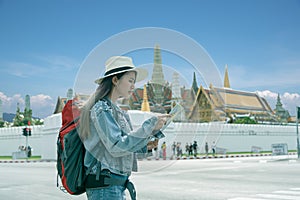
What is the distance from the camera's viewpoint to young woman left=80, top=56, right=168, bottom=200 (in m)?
2.13

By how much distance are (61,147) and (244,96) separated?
71.1m

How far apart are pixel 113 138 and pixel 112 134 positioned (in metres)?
0.02

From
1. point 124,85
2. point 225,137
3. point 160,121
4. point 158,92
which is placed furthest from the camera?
point 225,137

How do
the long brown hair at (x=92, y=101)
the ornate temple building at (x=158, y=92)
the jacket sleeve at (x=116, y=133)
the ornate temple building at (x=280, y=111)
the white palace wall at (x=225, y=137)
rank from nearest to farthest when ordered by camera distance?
the jacket sleeve at (x=116, y=133) < the long brown hair at (x=92, y=101) < the ornate temple building at (x=158, y=92) < the white palace wall at (x=225, y=137) < the ornate temple building at (x=280, y=111)

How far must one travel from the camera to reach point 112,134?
2.14m

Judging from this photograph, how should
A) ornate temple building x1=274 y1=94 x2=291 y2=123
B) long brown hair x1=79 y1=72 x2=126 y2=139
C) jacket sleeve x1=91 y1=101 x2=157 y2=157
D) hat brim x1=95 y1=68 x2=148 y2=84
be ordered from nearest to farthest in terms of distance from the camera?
jacket sleeve x1=91 y1=101 x2=157 y2=157, long brown hair x1=79 y1=72 x2=126 y2=139, hat brim x1=95 y1=68 x2=148 y2=84, ornate temple building x1=274 y1=94 x2=291 y2=123

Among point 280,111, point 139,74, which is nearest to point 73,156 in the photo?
point 139,74

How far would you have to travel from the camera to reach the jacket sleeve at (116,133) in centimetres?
211

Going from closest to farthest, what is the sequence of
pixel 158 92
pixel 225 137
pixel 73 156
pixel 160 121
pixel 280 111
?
pixel 160 121
pixel 73 156
pixel 158 92
pixel 225 137
pixel 280 111

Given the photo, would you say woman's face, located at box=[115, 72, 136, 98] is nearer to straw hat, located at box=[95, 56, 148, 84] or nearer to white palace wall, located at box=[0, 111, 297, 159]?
straw hat, located at box=[95, 56, 148, 84]

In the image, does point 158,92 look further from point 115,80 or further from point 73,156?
point 73,156

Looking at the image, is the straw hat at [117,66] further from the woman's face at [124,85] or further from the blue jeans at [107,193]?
the blue jeans at [107,193]

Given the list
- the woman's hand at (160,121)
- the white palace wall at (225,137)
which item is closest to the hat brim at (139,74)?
the woman's hand at (160,121)

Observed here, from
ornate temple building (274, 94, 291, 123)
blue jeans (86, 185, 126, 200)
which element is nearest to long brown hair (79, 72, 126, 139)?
blue jeans (86, 185, 126, 200)
